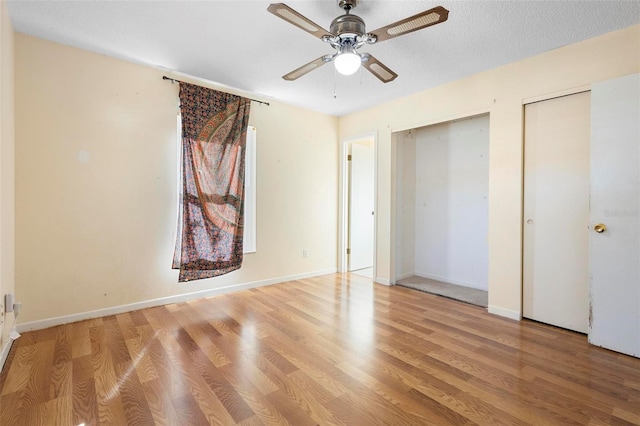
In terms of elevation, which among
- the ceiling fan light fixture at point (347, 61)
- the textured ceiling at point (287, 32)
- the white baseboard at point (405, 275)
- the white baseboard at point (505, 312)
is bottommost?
the white baseboard at point (505, 312)

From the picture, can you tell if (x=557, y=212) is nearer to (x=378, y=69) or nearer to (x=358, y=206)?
(x=378, y=69)

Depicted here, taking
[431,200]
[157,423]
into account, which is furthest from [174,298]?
[431,200]

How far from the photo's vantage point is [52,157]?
271 centimetres

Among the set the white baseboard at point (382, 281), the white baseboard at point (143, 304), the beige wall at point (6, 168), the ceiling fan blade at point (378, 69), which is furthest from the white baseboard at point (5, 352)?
the white baseboard at point (382, 281)

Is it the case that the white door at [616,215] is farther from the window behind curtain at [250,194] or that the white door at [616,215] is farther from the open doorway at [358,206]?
the window behind curtain at [250,194]

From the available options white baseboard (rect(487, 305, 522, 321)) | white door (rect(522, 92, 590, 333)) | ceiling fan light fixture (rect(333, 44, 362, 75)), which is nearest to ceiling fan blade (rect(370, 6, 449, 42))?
ceiling fan light fixture (rect(333, 44, 362, 75))

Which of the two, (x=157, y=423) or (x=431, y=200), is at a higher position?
(x=431, y=200)

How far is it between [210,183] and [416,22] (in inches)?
102

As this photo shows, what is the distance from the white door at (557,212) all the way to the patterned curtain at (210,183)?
3150mm

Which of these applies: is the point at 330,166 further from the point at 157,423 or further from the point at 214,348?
the point at 157,423

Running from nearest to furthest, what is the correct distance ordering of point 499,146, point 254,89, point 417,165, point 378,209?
1. point 499,146
2. point 254,89
3. point 378,209
4. point 417,165

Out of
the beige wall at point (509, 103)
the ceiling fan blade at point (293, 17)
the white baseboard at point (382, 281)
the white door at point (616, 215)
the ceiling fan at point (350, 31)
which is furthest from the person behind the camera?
the white baseboard at point (382, 281)

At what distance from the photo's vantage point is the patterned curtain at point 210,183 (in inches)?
129

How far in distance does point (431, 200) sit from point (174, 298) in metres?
3.75
